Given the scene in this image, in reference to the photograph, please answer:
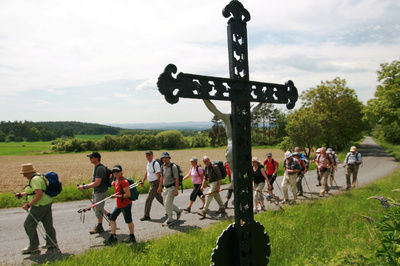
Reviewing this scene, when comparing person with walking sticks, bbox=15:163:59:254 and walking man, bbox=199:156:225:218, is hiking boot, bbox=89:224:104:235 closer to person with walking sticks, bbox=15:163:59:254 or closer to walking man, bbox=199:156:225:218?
person with walking sticks, bbox=15:163:59:254

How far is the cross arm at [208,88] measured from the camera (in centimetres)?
238

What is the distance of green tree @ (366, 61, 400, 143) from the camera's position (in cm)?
2769

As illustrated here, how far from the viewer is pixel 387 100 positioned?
92.4 ft

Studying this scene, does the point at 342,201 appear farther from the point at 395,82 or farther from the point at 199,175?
the point at 395,82

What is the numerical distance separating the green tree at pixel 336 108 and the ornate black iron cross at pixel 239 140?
35687 millimetres

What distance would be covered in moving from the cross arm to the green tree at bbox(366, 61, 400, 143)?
28.9 m

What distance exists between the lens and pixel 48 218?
5.70 metres


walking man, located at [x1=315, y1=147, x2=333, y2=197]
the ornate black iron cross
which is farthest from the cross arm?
walking man, located at [x1=315, y1=147, x2=333, y2=197]

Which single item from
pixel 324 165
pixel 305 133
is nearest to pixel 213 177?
pixel 324 165

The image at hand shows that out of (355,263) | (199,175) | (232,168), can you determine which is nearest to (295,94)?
(232,168)

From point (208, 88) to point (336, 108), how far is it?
38207mm

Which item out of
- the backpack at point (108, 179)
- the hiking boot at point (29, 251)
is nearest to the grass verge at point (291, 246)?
the hiking boot at point (29, 251)

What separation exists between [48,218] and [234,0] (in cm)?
549

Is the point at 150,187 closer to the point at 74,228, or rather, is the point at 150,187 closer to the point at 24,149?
the point at 74,228
